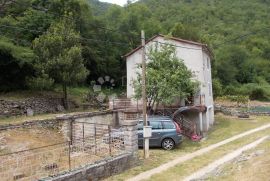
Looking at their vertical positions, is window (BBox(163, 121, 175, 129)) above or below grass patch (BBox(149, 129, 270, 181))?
above

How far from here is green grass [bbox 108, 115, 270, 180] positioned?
15.2m

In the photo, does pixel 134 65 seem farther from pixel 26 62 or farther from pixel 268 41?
pixel 268 41

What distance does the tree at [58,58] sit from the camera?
29719 mm

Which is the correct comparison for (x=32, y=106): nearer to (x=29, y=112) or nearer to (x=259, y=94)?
(x=29, y=112)

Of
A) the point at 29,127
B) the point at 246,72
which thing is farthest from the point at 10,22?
the point at 246,72

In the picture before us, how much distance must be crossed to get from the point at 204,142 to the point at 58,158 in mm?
10170

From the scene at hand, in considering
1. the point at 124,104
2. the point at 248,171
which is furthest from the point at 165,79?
the point at 248,171

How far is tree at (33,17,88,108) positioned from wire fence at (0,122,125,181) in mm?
13149

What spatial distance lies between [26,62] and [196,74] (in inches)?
577

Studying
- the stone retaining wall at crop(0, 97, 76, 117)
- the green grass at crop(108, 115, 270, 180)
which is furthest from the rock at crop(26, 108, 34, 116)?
the green grass at crop(108, 115, 270, 180)

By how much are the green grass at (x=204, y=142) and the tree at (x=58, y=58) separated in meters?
13.0

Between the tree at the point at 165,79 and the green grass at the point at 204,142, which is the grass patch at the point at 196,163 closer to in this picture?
the green grass at the point at 204,142

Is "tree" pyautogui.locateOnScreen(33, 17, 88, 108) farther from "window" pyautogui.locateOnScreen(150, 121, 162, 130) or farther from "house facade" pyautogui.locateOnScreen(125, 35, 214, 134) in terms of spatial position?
"window" pyautogui.locateOnScreen(150, 121, 162, 130)

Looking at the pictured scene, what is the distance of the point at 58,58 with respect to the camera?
29.7 m
